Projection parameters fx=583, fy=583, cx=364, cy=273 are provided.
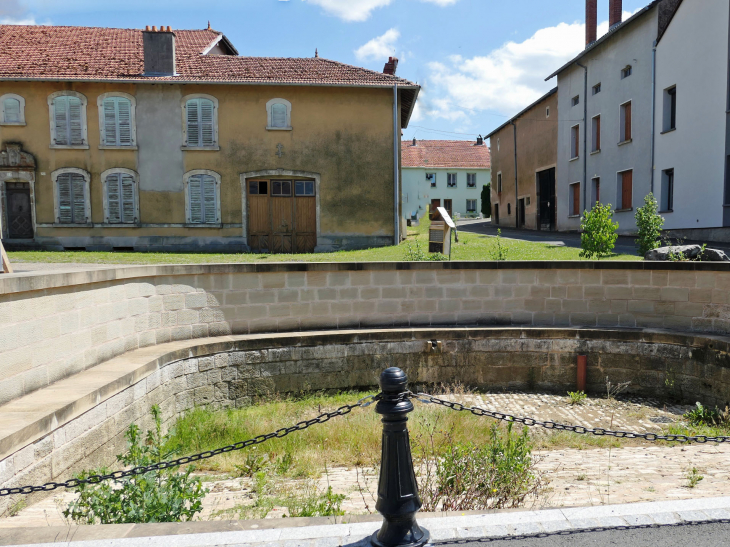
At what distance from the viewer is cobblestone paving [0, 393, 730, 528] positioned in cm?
442

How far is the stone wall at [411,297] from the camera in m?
8.16

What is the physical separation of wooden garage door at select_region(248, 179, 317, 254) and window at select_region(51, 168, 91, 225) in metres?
5.52

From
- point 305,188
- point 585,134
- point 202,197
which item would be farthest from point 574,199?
point 202,197

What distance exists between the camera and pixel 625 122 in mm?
24219

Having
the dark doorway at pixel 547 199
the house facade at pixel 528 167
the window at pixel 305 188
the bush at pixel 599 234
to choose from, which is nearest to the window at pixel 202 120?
the window at pixel 305 188

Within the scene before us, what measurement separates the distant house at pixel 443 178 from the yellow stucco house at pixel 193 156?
30670 millimetres

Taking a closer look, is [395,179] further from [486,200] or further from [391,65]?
[486,200]

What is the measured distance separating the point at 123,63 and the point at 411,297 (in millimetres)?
15610

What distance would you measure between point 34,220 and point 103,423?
16738 mm

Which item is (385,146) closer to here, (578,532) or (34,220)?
(34,220)

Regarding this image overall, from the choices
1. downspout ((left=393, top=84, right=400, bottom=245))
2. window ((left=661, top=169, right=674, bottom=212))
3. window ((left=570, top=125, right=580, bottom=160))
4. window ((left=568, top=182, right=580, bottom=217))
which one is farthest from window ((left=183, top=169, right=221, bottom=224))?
window ((left=570, top=125, right=580, bottom=160))

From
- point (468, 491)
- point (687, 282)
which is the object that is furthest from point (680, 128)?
point (468, 491)

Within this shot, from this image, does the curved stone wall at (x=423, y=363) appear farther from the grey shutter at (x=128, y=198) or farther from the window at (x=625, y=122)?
the window at (x=625, y=122)

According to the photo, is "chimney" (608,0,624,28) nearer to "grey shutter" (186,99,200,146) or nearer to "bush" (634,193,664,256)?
"bush" (634,193,664,256)
